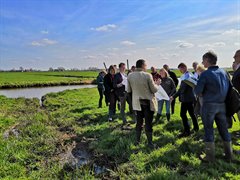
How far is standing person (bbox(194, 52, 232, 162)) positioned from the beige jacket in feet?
5.12

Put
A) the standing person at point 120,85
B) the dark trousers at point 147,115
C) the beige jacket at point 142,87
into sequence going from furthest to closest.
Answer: the standing person at point 120,85 → the dark trousers at point 147,115 → the beige jacket at point 142,87

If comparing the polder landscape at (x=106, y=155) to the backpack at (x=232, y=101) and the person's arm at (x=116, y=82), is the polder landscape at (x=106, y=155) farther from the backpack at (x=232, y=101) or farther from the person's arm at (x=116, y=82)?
the person's arm at (x=116, y=82)

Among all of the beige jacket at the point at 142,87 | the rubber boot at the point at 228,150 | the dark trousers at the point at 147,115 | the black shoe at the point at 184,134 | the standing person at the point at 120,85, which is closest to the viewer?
the rubber boot at the point at 228,150

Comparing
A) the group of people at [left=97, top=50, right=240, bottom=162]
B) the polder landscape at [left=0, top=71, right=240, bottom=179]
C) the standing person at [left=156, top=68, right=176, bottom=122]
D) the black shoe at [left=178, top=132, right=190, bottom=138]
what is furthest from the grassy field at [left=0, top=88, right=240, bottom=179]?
the standing person at [left=156, top=68, right=176, bottom=122]

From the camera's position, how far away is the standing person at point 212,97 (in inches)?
220

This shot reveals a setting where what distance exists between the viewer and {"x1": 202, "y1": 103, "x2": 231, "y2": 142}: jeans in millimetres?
5676

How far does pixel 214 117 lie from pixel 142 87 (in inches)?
84.6

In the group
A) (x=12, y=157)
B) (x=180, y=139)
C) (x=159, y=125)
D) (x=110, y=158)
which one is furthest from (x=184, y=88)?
(x=12, y=157)

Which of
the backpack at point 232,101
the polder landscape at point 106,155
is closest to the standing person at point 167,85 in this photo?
the polder landscape at point 106,155

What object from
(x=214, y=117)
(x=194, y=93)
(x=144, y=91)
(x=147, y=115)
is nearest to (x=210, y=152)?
(x=214, y=117)

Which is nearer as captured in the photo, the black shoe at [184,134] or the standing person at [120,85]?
the black shoe at [184,134]

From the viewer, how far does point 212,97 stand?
5.65 m

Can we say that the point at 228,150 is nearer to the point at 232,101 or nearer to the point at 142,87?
the point at 232,101

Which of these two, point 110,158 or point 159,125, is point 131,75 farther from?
point 159,125
